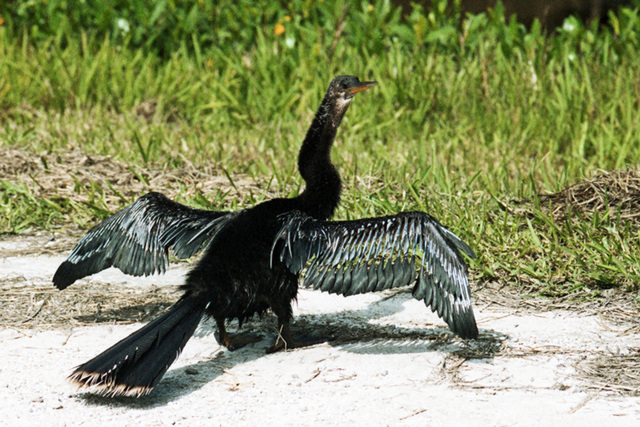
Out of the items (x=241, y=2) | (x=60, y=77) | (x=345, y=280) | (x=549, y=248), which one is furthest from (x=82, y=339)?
(x=241, y=2)

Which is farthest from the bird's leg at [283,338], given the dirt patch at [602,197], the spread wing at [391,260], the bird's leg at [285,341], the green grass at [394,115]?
the dirt patch at [602,197]

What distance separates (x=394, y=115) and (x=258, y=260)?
12.2 feet

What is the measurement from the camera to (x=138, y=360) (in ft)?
10.3

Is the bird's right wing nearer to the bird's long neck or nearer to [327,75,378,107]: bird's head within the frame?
the bird's long neck

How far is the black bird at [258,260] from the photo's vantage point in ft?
10.5

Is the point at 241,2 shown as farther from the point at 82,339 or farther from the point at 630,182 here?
the point at 82,339

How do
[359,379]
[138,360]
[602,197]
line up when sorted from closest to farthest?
[138,360], [359,379], [602,197]

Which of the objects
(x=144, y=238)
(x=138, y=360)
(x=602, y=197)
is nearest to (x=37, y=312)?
(x=144, y=238)

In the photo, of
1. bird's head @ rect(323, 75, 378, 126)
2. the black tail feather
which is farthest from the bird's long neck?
the black tail feather

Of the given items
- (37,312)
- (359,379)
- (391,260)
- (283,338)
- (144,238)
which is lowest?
(359,379)

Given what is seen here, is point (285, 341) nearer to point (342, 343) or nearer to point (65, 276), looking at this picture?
point (342, 343)

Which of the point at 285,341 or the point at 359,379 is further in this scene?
the point at 285,341

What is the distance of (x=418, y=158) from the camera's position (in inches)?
237

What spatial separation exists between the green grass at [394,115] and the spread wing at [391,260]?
1.06 meters
